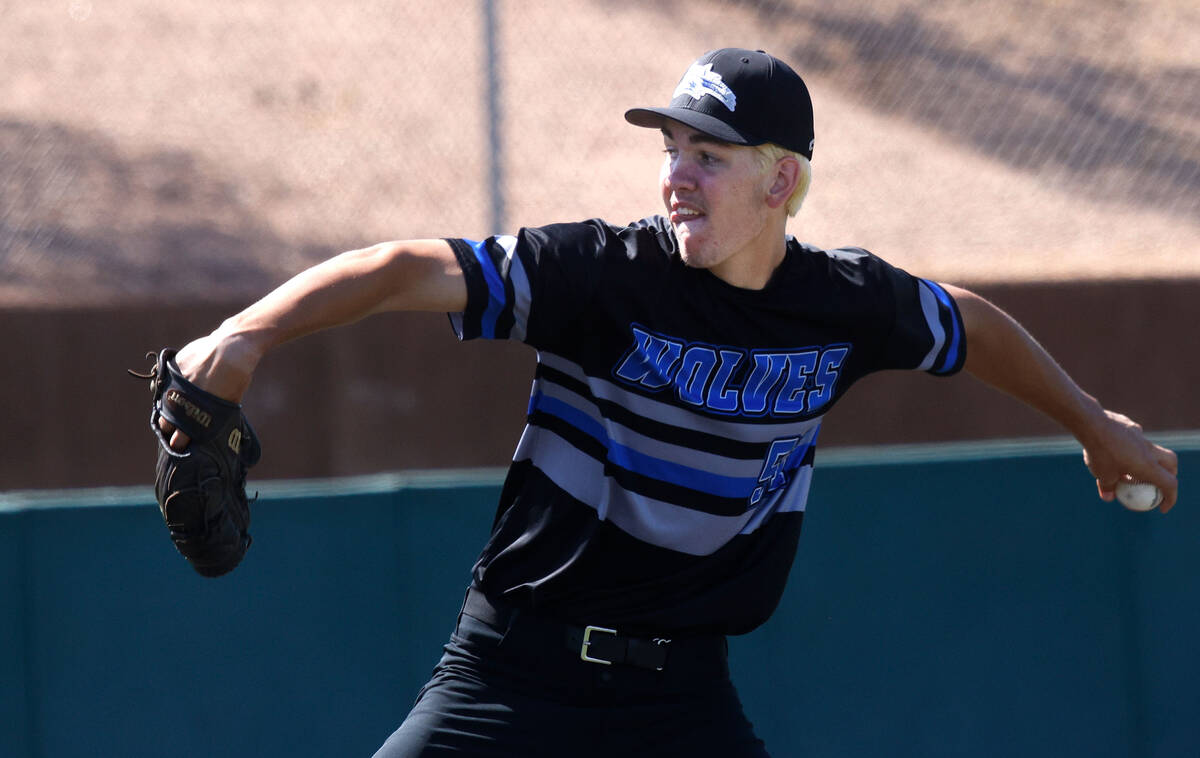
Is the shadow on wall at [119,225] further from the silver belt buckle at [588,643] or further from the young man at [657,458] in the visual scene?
the silver belt buckle at [588,643]

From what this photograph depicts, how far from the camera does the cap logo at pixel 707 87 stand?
10.6 feet

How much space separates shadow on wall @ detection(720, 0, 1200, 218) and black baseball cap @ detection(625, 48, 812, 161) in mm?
4935

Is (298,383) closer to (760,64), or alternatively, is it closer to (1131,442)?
(760,64)

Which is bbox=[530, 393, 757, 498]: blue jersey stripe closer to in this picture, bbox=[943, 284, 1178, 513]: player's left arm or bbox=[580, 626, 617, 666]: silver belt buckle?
Result: bbox=[580, 626, 617, 666]: silver belt buckle

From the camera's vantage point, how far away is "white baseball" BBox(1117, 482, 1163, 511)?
376cm

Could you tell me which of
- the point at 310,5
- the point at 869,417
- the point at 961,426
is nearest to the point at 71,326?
the point at 310,5

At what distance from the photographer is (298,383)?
19.1 feet

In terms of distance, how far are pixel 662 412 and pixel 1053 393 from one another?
123 cm

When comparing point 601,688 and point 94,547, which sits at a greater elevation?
point 601,688

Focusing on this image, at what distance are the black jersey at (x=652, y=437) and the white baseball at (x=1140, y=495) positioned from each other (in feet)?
3.50

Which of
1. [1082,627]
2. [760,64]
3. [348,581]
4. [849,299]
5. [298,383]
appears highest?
[760,64]

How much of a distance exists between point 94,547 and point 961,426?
3.68 metres

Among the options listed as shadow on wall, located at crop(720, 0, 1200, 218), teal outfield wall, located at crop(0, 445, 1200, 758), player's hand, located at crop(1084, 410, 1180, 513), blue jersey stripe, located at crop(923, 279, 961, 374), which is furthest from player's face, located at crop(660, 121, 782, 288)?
shadow on wall, located at crop(720, 0, 1200, 218)

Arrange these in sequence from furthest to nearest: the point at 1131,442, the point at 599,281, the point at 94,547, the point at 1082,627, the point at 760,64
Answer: the point at 1082,627
the point at 94,547
the point at 1131,442
the point at 760,64
the point at 599,281
